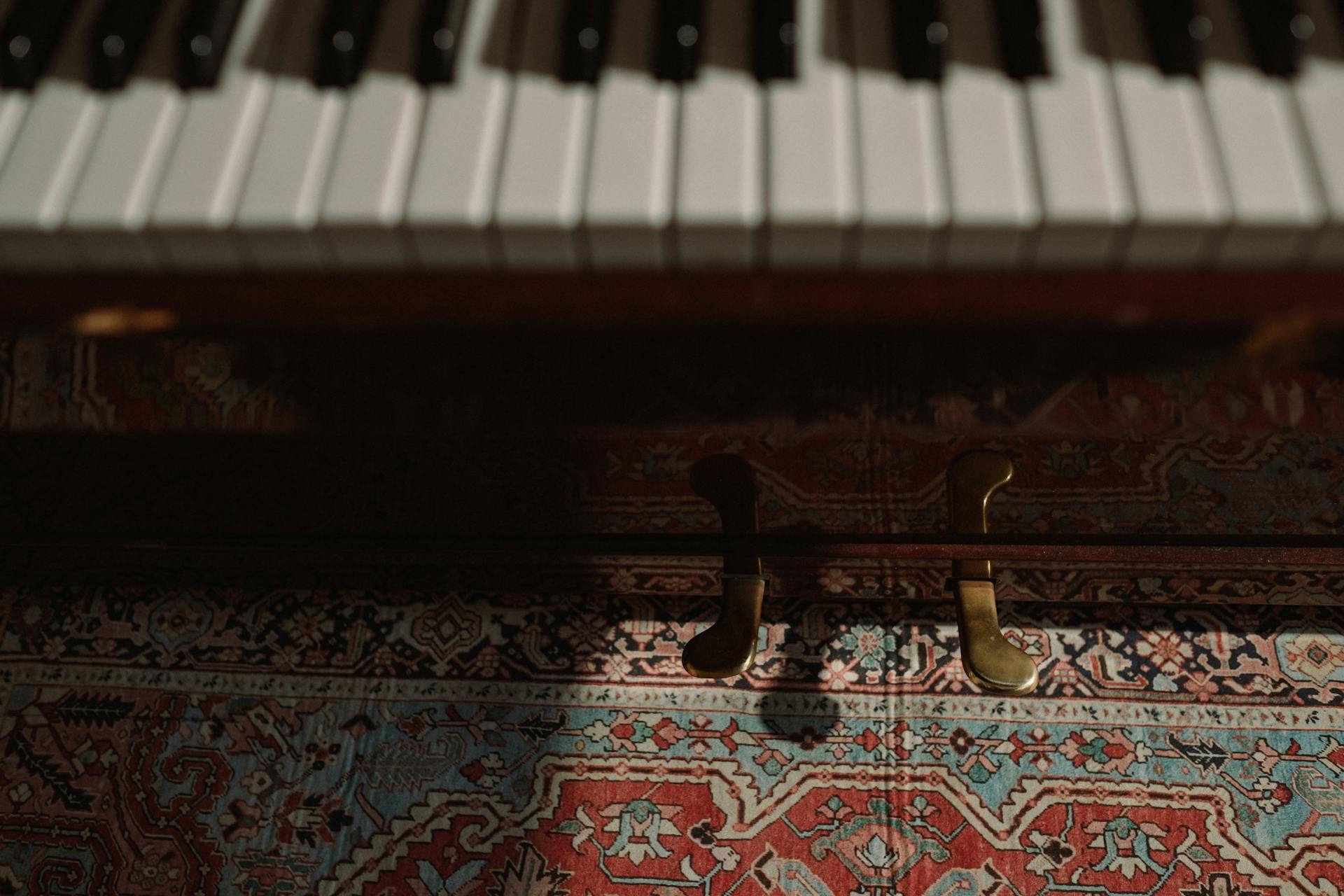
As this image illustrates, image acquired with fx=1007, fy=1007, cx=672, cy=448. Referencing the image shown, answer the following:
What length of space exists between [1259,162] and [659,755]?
3.50 ft

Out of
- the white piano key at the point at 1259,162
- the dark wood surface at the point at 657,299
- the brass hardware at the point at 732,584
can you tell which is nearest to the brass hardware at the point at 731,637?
the brass hardware at the point at 732,584

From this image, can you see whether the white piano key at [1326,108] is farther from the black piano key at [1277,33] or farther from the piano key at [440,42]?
the piano key at [440,42]

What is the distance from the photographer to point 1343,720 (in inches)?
53.0

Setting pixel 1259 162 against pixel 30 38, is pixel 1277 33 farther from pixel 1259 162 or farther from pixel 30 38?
pixel 30 38

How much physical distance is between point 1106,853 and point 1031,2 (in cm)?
108

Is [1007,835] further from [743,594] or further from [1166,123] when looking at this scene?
[1166,123]

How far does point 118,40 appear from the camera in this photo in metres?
0.67

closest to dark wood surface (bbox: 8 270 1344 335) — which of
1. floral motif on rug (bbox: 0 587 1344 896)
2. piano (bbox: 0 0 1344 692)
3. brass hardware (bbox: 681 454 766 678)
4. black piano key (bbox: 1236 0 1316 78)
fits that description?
piano (bbox: 0 0 1344 692)

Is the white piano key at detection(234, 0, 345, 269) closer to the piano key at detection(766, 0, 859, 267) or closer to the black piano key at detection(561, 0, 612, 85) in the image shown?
the black piano key at detection(561, 0, 612, 85)

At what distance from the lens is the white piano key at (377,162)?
60 centimetres

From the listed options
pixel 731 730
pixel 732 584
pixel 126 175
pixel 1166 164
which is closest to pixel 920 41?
pixel 1166 164

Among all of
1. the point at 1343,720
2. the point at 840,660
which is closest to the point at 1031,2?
the point at 840,660

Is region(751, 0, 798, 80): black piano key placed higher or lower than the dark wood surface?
higher

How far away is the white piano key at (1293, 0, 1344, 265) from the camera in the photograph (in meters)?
0.55
